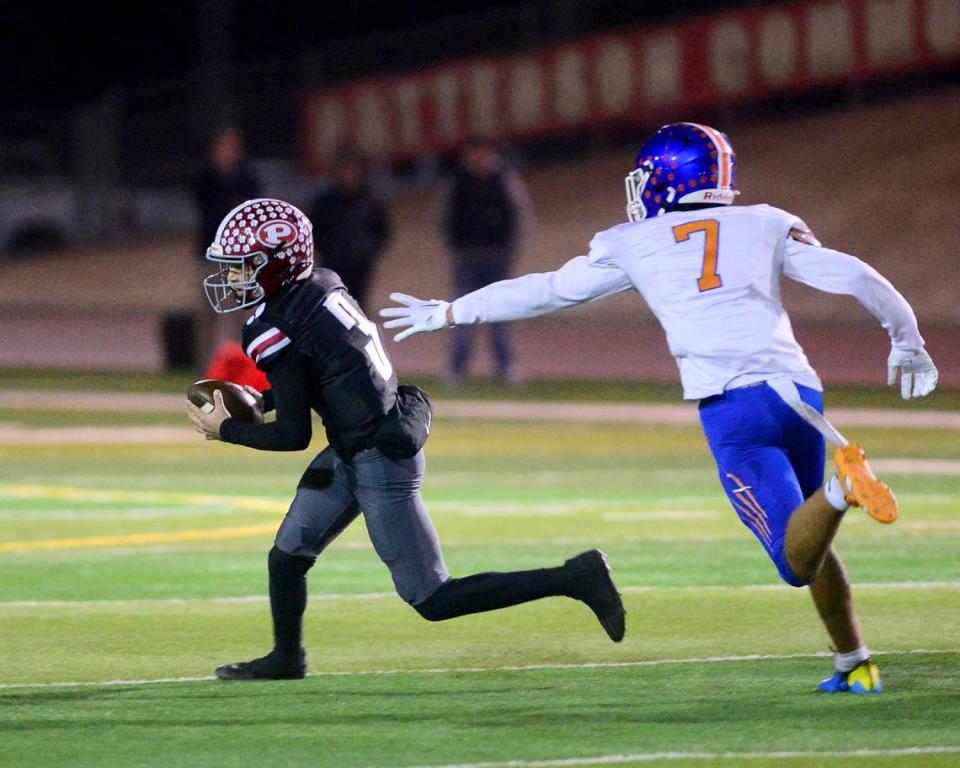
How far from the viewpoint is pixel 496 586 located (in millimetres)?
7117

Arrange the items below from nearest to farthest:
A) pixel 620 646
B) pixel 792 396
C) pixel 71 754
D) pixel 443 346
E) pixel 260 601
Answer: pixel 71 754, pixel 792 396, pixel 620 646, pixel 260 601, pixel 443 346

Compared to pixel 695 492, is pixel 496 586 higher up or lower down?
higher up

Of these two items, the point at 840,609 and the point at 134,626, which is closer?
the point at 840,609

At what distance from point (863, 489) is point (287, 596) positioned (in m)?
2.09

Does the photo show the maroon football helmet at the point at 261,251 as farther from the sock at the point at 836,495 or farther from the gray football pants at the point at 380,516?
the sock at the point at 836,495

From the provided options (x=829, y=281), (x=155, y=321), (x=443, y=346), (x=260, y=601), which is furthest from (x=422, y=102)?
(x=829, y=281)

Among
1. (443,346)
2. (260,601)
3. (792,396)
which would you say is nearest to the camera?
(792,396)

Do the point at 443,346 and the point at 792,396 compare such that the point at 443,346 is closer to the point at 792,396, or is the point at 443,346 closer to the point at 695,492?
the point at 695,492

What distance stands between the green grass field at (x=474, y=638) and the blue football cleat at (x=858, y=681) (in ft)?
0.19

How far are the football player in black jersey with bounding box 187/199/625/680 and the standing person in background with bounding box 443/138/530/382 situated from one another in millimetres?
12431

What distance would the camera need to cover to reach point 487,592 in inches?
280

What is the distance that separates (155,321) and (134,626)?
67.8 ft

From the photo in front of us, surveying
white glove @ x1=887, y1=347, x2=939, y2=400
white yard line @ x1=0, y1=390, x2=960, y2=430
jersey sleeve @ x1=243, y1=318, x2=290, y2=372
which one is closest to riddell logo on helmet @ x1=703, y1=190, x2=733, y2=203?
white glove @ x1=887, y1=347, x2=939, y2=400

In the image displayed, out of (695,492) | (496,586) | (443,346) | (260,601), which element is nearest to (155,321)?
(443,346)
